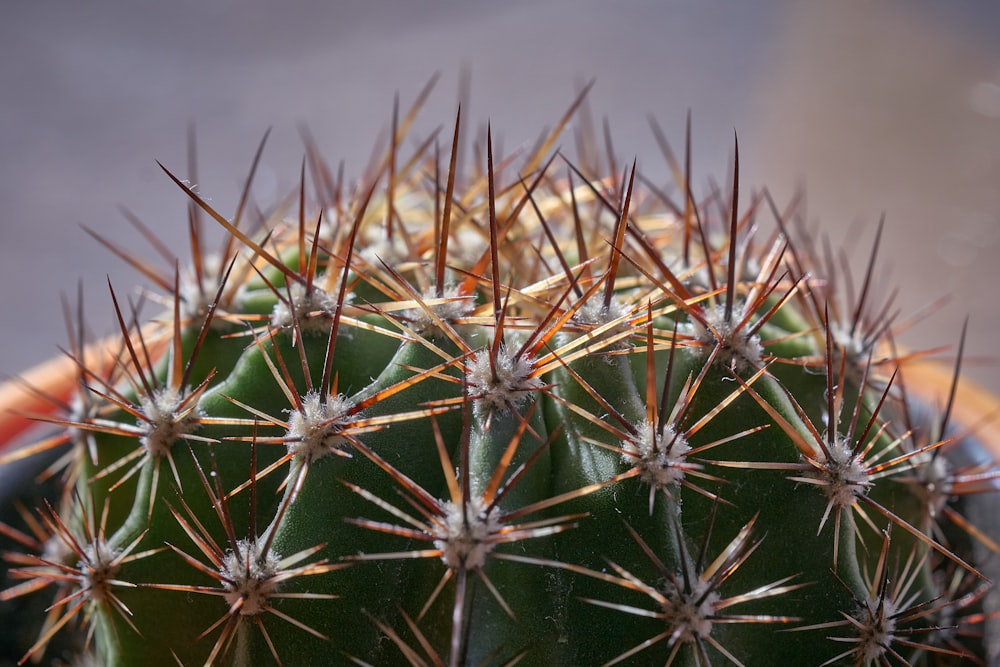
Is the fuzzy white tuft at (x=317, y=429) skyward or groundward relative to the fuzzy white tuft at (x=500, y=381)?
groundward

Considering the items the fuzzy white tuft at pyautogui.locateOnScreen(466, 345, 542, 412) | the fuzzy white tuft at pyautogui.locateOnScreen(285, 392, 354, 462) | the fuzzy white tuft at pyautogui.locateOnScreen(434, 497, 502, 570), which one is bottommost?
the fuzzy white tuft at pyautogui.locateOnScreen(434, 497, 502, 570)

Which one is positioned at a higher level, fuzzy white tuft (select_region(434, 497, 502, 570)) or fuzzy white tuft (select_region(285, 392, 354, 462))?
fuzzy white tuft (select_region(285, 392, 354, 462))

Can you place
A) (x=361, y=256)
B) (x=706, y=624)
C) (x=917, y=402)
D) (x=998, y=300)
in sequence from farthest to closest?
(x=998, y=300) < (x=917, y=402) < (x=361, y=256) < (x=706, y=624)

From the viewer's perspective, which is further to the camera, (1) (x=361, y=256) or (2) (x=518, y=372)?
(1) (x=361, y=256)

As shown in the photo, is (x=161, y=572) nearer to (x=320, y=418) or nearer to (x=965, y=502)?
(x=320, y=418)

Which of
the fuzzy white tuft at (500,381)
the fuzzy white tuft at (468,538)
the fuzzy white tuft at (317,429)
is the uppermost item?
the fuzzy white tuft at (500,381)

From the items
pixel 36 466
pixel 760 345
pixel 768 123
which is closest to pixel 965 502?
pixel 760 345

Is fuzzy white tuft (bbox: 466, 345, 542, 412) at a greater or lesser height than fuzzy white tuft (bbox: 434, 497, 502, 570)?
greater

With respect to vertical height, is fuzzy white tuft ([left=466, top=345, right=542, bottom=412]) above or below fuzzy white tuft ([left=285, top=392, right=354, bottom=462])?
above
